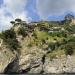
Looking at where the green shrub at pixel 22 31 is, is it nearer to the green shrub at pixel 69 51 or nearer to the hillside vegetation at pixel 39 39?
the hillside vegetation at pixel 39 39

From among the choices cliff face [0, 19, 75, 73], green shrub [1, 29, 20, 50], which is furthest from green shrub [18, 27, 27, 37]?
green shrub [1, 29, 20, 50]

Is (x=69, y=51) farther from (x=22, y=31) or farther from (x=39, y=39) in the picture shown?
(x=22, y=31)

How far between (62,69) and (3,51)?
24187 mm

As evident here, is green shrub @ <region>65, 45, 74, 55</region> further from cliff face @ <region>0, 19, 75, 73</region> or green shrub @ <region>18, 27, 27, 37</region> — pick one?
green shrub @ <region>18, 27, 27, 37</region>

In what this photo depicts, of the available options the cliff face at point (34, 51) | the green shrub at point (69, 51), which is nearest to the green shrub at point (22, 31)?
the cliff face at point (34, 51)

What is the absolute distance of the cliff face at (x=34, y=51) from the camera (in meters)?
116

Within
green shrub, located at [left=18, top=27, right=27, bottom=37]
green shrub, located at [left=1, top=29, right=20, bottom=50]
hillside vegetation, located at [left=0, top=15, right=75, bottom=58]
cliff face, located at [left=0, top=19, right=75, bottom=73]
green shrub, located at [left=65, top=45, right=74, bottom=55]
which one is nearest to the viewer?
cliff face, located at [left=0, top=19, right=75, bottom=73]

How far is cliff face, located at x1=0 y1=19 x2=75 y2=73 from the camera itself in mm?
115688

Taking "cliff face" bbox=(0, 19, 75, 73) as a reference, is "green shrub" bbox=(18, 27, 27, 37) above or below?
above

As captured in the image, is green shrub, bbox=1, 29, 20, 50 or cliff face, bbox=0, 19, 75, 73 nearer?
cliff face, bbox=0, 19, 75, 73

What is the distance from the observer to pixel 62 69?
4510 inches

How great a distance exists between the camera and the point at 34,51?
122688 millimetres

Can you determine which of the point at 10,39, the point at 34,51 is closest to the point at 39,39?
the point at 34,51

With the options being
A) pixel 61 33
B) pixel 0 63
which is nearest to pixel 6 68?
pixel 0 63
